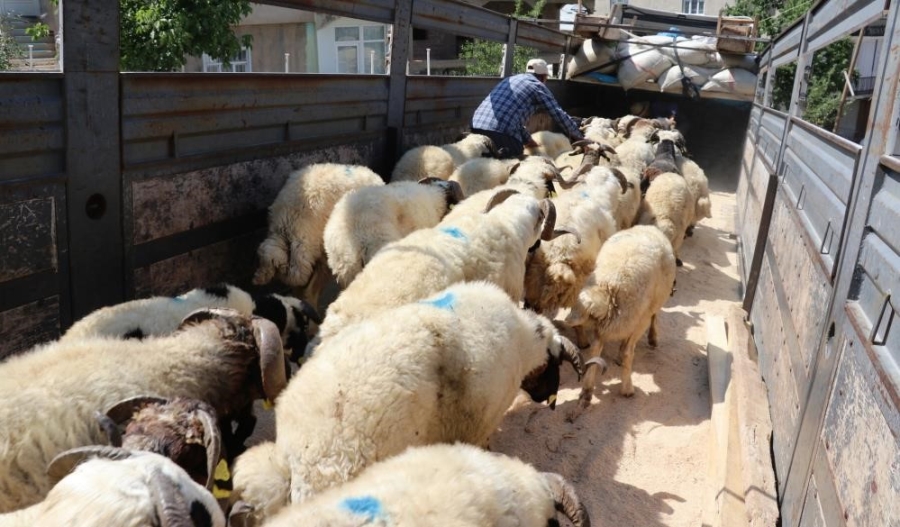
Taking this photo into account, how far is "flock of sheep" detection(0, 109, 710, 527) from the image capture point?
7.84 ft

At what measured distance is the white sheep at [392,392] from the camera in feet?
9.32

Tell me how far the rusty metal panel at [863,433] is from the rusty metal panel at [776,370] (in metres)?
0.80

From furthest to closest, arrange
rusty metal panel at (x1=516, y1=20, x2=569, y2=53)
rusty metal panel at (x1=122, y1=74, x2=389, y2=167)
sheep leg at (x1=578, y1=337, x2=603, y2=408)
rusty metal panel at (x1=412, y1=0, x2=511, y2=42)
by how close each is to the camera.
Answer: rusty metal panel at (x1=516, y1=20, x2=569, y2=53), rusty metal panel at (x1=412, y1=0, x2=511, y2=42), sheep leg at (x1=578, y1=337, x2=603, y2=408), rusty metal panel at (x1=122, y1=74, x2=389, y2=167)

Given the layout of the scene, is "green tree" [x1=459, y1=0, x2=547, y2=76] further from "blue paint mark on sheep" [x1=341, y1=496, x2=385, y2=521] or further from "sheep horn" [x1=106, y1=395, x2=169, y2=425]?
"blue paint mark on sheep" [x1=341, y1=496, x2=385, y2=521]

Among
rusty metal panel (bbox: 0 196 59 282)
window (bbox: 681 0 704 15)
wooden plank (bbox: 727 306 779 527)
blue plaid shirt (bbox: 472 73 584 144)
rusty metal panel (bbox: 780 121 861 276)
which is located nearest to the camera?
rusty metal panel (bbox: 780 121 861 276)

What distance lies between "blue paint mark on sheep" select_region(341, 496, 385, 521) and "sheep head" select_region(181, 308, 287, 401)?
1271mm

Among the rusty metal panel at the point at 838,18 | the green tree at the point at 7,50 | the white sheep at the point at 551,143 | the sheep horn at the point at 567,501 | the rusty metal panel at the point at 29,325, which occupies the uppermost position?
the rusty metal panel at the point at 838,18

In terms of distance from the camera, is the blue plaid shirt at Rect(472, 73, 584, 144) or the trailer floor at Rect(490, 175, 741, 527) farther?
the blue plaid shirt at Rect(472, 73, 584, 144)

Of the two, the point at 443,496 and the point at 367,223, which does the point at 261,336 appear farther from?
the point at 367,223

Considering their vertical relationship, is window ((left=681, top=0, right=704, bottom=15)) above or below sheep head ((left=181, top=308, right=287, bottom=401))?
above

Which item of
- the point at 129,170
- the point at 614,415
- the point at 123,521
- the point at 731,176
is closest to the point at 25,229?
the point at 129,170

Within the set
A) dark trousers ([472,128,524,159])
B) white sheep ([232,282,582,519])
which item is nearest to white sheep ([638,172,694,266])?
dark trousers ([472,128,524,159])

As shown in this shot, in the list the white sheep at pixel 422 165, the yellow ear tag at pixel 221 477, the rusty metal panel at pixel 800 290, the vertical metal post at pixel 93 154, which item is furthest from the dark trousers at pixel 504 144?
the yellow ear tag at pixel 221 477

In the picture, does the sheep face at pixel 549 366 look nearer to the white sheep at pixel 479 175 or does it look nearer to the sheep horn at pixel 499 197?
the sheep horn at pixel 499 197
